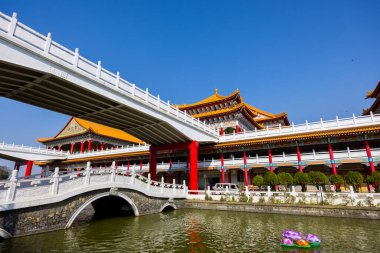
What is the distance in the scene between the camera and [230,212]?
16.5 meters

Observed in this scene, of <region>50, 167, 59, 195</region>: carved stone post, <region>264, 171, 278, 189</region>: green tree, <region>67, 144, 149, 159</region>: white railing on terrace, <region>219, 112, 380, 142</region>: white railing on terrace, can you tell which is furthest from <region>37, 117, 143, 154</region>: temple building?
<region>50, 167, 59, 195</region>: carved stone post

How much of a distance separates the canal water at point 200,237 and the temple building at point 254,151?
4.08 m

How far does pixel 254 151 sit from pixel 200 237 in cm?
1821

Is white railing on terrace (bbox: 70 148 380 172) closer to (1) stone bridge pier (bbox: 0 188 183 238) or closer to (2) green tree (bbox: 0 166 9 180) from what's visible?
(1) stone bridge pier (bbox: 0 188 183 238)

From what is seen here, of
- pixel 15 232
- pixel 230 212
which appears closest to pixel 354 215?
pixel 230 212

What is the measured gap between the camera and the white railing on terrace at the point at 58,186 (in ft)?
28.1

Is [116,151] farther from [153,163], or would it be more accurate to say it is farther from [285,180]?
[285,180]

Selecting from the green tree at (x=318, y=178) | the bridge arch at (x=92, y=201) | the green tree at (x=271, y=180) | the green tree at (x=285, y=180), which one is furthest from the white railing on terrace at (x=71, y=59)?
the green tree at (x=318, y=178)

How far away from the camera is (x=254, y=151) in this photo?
2598 cm

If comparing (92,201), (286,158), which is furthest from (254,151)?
(92,201)

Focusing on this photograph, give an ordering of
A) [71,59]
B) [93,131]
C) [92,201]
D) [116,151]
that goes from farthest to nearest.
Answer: [93,131] → [116,151] → [92,201] → [71,59]

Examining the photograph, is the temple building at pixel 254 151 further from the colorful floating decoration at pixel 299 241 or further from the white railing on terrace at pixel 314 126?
the colorful floating decoration at pixel 299 241

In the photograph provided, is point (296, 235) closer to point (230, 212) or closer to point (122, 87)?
point (230, 212)

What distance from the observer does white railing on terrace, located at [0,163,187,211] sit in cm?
855
